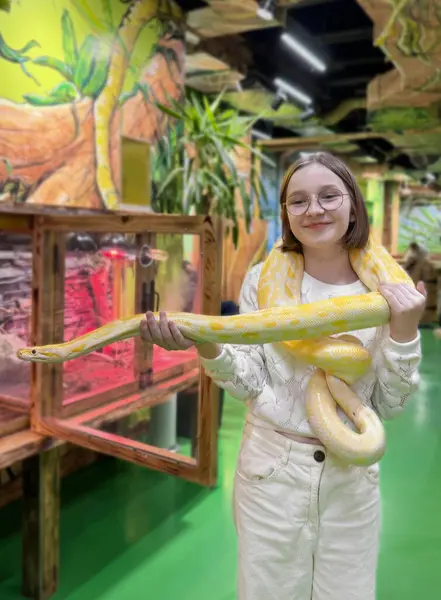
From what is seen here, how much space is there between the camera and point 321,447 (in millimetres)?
1418

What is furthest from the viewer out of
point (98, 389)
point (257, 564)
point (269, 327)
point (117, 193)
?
point (117, 193)

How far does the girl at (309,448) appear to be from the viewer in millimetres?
1410

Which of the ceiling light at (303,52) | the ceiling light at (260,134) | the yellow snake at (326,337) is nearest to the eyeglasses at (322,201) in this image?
the yellow snake at (326,337)

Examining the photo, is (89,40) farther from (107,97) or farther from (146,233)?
(146,233)

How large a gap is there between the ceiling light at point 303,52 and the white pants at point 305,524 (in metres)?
5.03

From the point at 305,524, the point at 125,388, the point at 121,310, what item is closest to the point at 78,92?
the point at 121,310

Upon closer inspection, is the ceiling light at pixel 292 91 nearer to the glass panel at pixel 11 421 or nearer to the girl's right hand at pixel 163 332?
the glass panel at pixel 11 421

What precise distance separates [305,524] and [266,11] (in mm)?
3957

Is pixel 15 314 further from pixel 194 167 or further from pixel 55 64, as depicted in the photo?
pixel 194 167

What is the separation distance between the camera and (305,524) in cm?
142

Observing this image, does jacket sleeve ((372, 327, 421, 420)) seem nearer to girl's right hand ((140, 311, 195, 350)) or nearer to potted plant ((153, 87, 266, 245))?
girl's right hand ((140, 311, 195, 350))

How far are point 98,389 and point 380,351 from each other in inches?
68.0

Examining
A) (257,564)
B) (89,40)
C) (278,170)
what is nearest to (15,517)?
(257,564)

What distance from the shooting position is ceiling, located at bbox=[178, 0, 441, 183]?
450 cm
